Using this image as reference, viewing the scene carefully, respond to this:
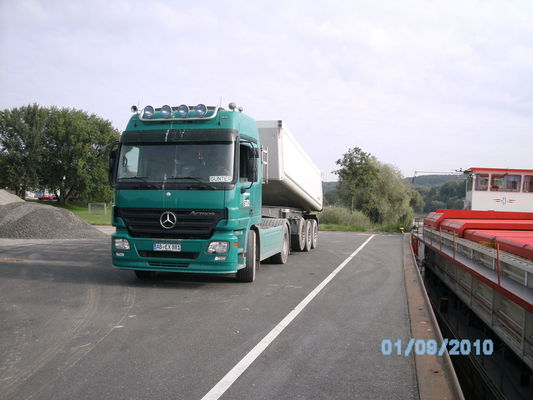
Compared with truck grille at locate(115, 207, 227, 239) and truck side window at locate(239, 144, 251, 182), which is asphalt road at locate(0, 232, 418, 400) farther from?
truck side window at locate(239, 144, 251, 182)

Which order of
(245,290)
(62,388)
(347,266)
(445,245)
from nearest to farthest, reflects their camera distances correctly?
(62,388) < (445,245) < (245,290) < (347,266)

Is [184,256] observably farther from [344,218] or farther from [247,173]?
[344,218]

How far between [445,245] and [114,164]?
588 centimetres

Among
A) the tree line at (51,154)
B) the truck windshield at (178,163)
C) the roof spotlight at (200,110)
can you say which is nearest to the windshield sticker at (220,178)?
the truck windshield at (178,163)

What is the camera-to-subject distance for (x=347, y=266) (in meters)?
11.8

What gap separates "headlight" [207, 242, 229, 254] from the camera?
305 inches

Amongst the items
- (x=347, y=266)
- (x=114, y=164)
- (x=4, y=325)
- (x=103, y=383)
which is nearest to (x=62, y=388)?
(x=103, y=383)

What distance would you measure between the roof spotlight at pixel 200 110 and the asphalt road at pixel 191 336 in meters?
3.10

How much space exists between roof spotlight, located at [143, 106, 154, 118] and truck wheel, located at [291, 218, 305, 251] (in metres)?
6.95

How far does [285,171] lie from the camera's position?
1149 centimetres

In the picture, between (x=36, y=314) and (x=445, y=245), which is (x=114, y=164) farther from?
(x=445, y=245)

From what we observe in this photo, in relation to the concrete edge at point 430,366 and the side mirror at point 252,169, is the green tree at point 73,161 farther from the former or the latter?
the concrete edge at point 430,366

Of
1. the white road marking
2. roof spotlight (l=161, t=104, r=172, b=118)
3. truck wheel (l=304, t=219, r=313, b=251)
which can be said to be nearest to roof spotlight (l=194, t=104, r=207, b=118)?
roof spotlight (l=161, t=104, r=172, b=118)

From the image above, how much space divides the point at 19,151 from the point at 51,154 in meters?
3.67
